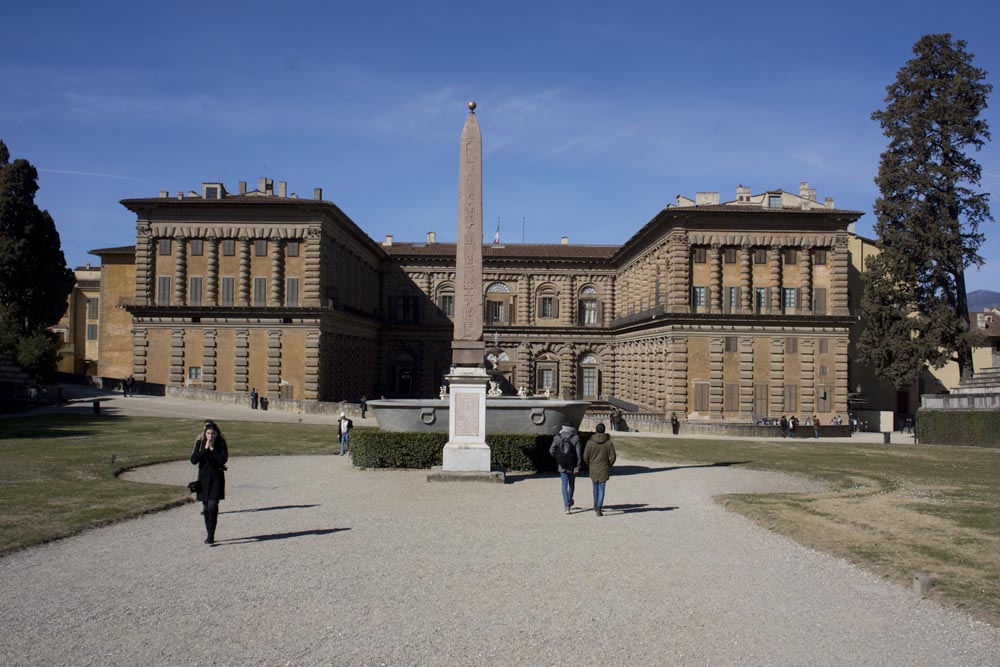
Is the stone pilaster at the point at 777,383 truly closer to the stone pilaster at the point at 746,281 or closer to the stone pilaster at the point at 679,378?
the stone pilaster at the point at 746,281

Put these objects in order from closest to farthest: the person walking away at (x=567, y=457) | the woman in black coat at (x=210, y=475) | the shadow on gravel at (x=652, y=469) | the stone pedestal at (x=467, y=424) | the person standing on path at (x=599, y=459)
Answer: the woman in black coat at (x=210, y=475), the person standing on path at (x=599, y=459), the person walking away at (x=567, y=457), the stone pedestal at (x=467, y=424), the shadow on gravel at (x=652, y=469)

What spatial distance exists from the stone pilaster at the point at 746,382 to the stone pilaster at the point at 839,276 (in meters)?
5.64

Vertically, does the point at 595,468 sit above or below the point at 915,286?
below

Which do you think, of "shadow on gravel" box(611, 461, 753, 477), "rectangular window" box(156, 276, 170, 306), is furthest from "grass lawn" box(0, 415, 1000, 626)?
"rectangular window" box(156, 276, 170, 306)

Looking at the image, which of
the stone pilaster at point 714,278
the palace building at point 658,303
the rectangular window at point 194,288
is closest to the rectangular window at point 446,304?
the palace building at point 658,303

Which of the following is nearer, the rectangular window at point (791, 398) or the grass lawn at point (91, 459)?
the grass lawn at point (91, 459)

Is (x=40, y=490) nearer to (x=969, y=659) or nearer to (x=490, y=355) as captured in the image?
(x=969, y=659)

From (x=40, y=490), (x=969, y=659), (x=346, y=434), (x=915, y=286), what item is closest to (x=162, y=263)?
(x=346, y=434)

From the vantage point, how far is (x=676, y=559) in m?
11.3

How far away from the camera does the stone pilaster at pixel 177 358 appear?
45.5m

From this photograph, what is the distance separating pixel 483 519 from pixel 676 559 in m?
3.90

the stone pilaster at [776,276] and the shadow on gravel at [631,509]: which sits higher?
the stone pilaster at [776,276]

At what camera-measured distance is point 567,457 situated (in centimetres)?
1470

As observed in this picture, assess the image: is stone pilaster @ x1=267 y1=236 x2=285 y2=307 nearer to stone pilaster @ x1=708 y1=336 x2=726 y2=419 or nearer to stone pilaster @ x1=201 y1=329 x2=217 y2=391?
stone pilaster @ x1=201 y1=329 x2=217 y2=391
